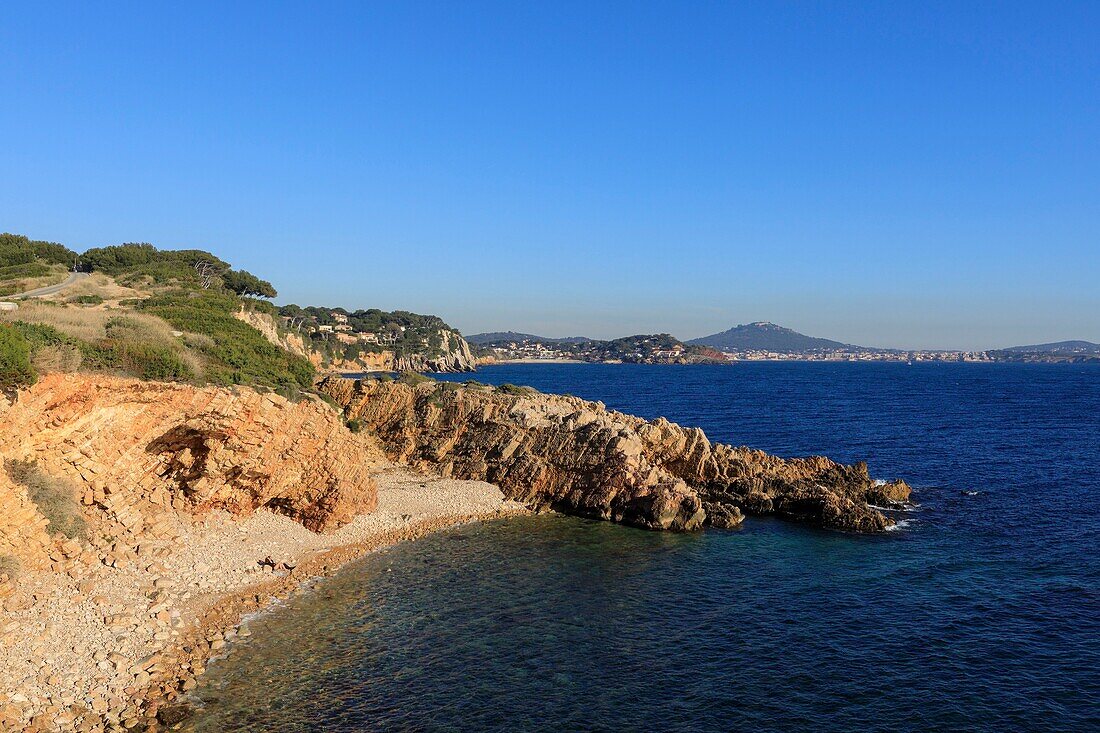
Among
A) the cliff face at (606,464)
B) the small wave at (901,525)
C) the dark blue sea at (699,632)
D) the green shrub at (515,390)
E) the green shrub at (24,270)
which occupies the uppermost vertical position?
the green shrub at (24,270)

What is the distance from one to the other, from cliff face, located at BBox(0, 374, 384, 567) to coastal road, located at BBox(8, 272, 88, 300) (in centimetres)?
2272

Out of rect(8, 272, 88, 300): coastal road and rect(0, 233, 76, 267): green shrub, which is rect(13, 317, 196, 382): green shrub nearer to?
rect(8, 272, 88, 300): coastal road

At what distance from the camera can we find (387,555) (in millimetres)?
30234

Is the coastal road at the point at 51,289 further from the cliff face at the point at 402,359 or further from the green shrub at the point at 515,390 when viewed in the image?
Answer: the cliff face at the point at 402,359

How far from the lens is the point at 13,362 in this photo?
20.5 meters

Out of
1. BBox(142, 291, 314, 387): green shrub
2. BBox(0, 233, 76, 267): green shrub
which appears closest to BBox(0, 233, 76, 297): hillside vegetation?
BBox(0, 233, 76, 267): green shrub

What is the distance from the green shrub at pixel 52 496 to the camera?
70.4 ft

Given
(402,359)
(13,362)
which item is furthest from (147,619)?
(402,359)

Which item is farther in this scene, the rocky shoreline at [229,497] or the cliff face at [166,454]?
the cliff face at [166,454]

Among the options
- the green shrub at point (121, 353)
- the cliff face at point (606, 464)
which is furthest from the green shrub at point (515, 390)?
the green shrub at point (121, 353)

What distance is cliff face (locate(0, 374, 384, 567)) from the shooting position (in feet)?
70.4

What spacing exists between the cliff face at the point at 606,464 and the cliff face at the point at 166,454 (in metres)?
11.0

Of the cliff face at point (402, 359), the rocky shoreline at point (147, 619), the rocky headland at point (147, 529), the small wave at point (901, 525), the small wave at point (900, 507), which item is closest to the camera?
the rocky shoreline at point (147, 619)

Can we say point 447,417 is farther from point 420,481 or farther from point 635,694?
point 635,694
